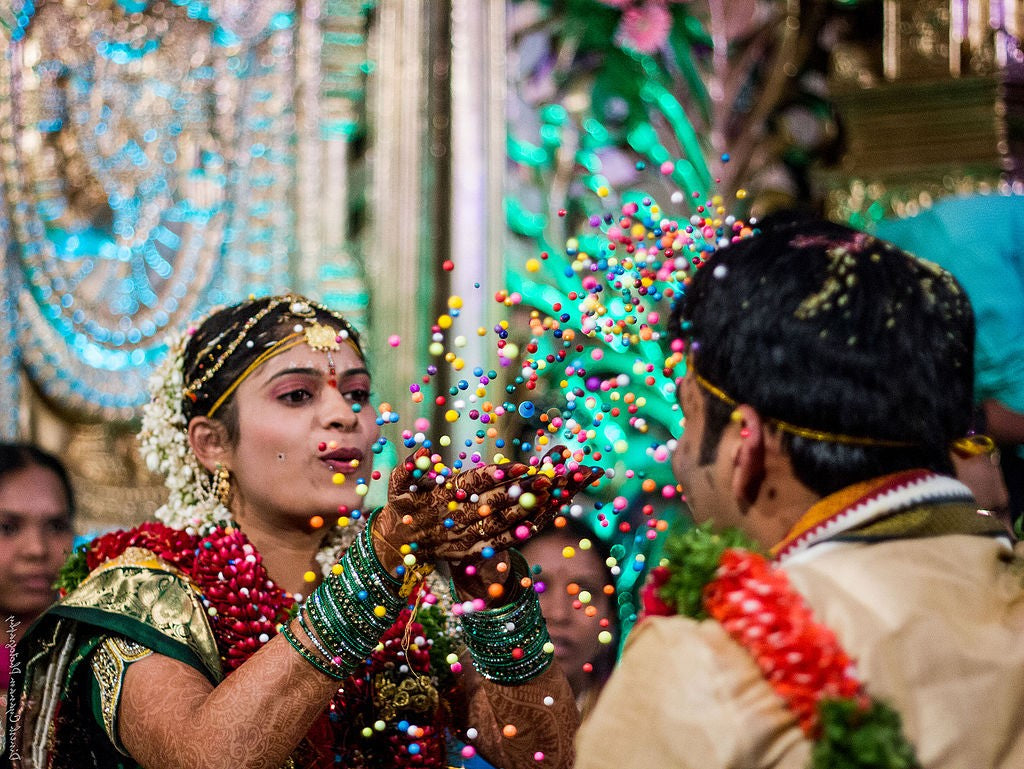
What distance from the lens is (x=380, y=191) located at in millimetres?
4867

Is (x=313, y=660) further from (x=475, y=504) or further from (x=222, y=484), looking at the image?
(x=222, y=484)

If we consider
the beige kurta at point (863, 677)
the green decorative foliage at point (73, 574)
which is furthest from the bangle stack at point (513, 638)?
the green decorative foliage at point (73, 574)

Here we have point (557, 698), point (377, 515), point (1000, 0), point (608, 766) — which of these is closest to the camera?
point (608, 766)

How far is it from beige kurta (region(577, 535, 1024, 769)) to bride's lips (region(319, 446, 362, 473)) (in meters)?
1.21

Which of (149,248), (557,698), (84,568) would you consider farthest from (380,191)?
(557,698)

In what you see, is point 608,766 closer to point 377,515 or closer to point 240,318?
point 377,515

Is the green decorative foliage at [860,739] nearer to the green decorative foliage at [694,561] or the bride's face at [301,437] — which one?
the green decorative foliage at [694,561]

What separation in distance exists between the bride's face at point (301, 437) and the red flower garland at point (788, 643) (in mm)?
1282

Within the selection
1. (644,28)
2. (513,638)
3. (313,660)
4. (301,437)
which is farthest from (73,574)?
(644,28)

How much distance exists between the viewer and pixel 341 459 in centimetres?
284

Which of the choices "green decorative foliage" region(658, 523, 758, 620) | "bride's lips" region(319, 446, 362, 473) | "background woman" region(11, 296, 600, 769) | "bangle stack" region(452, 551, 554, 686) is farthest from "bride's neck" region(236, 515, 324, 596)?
"green decorative foliage" region(658, 523, 758, 620)

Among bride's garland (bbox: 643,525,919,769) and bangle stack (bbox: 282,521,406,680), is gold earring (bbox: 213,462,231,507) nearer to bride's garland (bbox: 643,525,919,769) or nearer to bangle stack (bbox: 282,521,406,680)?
bangle stack (bbox: 282,521,406,680)

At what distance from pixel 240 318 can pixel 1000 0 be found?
11.0 feet

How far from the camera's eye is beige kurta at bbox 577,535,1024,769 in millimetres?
1628
